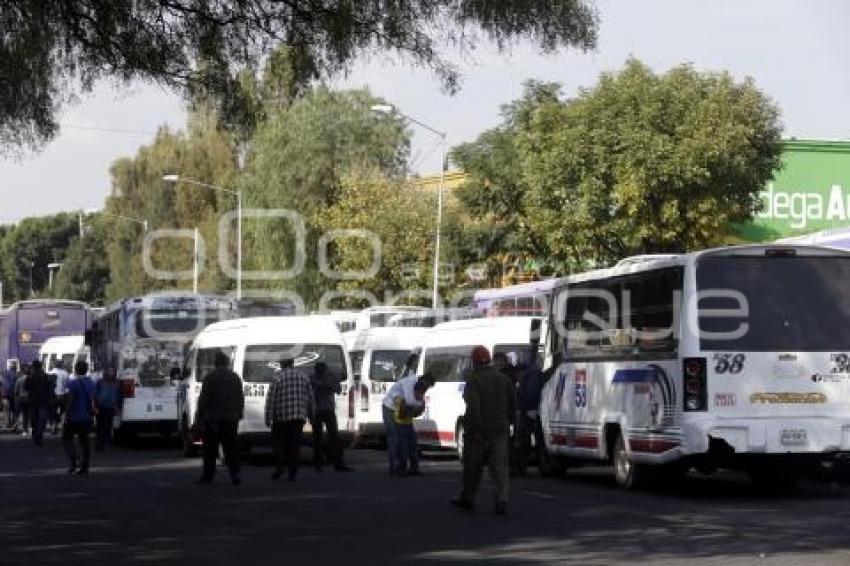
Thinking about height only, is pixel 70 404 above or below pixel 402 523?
above

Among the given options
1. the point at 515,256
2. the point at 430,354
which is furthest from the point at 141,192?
the point at 430,354

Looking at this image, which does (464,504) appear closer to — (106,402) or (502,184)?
(106,402)

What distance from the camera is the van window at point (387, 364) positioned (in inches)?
1379

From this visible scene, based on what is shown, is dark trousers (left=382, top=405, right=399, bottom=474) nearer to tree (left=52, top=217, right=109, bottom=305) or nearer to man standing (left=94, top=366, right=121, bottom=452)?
man standing (left=94, top=366, right=121, bottom=452)

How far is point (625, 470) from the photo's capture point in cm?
2142

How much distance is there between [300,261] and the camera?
65.0 meters

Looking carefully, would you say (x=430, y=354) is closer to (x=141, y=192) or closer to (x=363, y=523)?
(x=363, y=523)

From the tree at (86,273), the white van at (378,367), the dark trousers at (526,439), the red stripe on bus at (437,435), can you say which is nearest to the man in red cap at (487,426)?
the dark trousers at (526,439)

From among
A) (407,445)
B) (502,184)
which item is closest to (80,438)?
(407,445)

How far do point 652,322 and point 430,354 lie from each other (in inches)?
400

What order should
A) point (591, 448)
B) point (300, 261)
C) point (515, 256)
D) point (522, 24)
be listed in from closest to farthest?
point (522, 24) → point (591, 448) → point (515, 256) → point (300, 261)

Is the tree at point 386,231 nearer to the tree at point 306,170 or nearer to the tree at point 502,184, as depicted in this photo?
the tree at point 306,170

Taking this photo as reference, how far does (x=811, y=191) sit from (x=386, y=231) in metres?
16.3

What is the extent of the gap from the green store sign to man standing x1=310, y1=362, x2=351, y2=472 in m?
38.4
